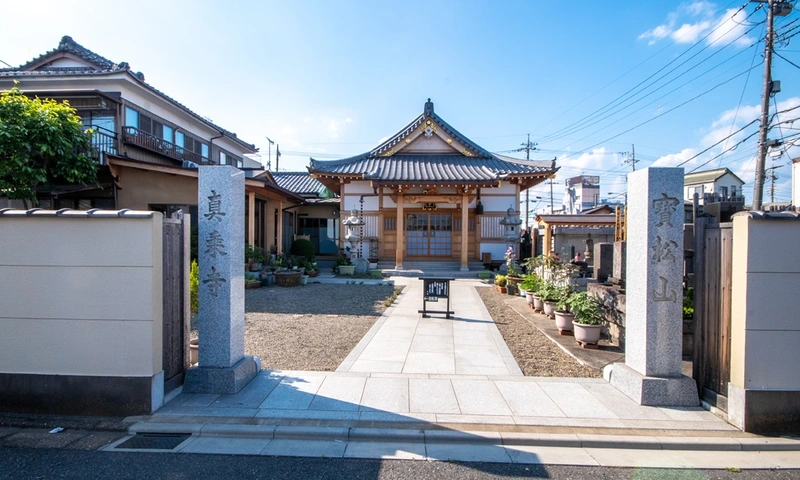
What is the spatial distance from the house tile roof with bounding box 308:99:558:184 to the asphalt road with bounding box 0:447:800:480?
1425 cm

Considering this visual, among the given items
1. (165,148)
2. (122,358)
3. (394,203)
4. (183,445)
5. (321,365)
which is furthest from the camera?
(394,203)

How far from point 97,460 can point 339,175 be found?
15.3 metres

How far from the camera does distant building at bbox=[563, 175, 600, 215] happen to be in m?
46.4

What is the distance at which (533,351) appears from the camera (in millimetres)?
6566

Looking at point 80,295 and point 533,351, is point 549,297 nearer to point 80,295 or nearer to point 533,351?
point 533,351

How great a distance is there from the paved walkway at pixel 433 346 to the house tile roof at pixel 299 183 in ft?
54.9

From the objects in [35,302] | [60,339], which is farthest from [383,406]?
[35,302]

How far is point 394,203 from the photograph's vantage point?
18.7 metres

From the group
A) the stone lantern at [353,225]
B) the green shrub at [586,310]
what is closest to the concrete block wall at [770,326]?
the green shrub at [586,310]

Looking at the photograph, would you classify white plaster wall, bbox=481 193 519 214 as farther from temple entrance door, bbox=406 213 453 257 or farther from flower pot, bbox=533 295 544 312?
flower pot, bbox=533 295 544 312

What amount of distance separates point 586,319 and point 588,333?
0.26 meters

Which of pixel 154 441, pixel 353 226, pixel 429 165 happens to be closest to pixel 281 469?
pixel 154 441

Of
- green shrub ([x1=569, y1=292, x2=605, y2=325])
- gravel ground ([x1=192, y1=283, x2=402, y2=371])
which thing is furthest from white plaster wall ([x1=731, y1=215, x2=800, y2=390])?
gravel ground ([x1=192, y1=283, x2=402, y2=371])

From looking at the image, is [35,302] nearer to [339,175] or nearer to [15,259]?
[15,259]
